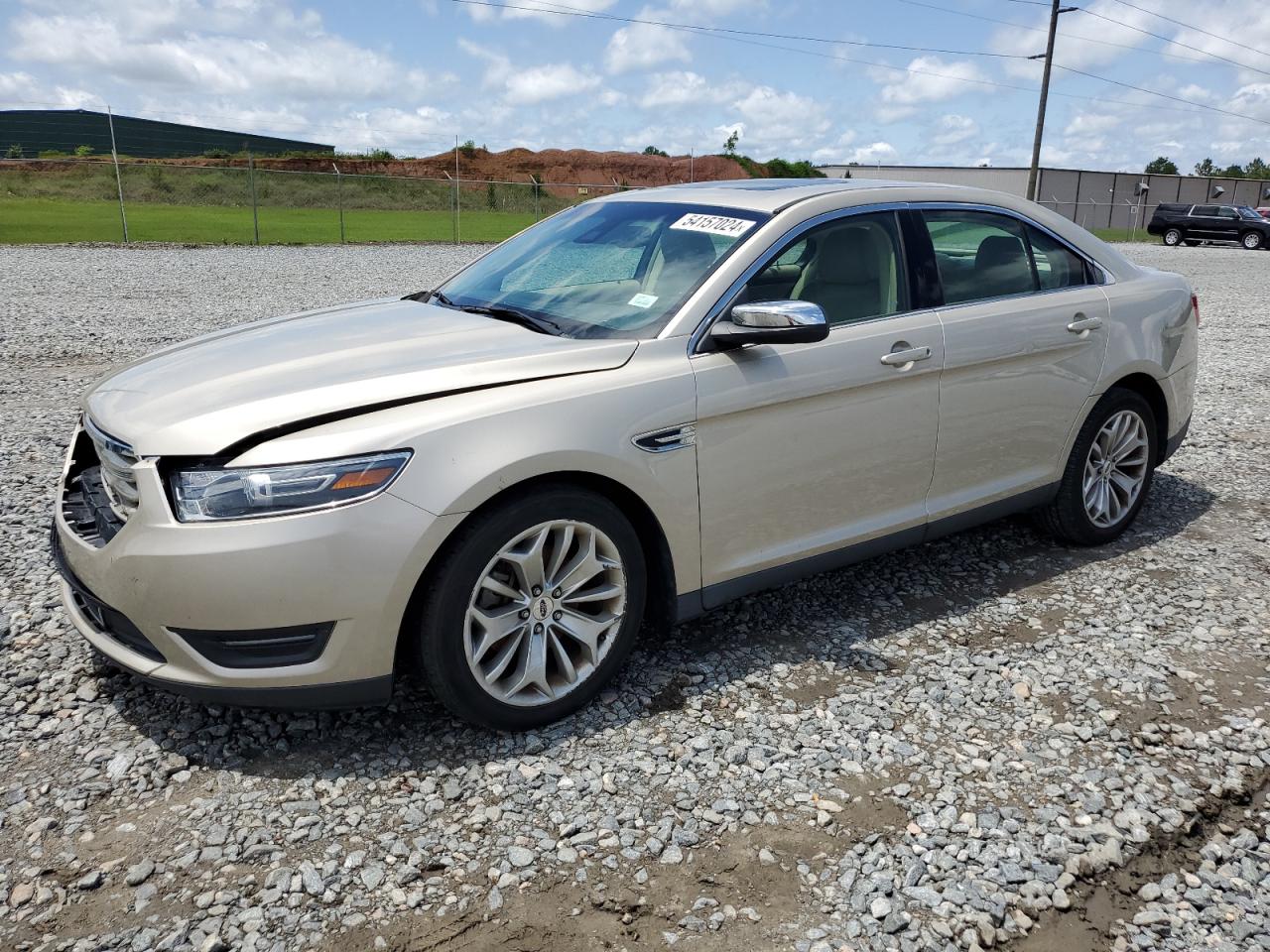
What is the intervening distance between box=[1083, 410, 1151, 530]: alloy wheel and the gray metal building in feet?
161

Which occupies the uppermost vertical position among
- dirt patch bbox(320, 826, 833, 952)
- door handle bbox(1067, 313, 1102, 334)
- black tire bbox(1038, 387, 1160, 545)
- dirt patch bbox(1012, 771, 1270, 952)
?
door handle bbox(1067, 313, 1102, 334)

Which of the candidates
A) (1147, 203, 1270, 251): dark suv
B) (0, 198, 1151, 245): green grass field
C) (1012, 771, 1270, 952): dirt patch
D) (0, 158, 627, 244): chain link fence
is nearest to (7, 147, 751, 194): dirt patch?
(0, 158, 627, 244): chain link fence

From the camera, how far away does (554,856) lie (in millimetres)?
2758

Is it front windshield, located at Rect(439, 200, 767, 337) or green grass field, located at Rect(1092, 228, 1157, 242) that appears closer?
front windshield, located at Rect(439, 200, 767, 337)

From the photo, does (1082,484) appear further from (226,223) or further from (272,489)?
(226,223)

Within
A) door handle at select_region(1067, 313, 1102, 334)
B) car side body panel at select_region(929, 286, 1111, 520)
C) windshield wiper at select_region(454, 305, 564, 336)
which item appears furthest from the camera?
door handle at select_region(1067, 313, 1102, 334)

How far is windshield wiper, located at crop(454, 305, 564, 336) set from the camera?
→ 11.9ft

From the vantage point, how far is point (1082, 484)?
487 cm

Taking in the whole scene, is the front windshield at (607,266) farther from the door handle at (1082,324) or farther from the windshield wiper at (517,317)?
the door handle at (1082,324)

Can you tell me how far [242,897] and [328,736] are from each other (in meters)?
0.75

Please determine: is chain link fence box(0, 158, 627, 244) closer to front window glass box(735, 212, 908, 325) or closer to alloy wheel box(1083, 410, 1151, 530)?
alloy wheel box(1083, 410, 1151, 530)

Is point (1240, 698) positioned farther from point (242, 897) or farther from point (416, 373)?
point (242, 897)

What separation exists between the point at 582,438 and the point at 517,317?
0.87 metres

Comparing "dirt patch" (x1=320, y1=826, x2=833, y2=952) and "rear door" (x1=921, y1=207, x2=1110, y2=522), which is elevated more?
"rear door" (x1=921, y1=207, x2=1110, y2=522)
